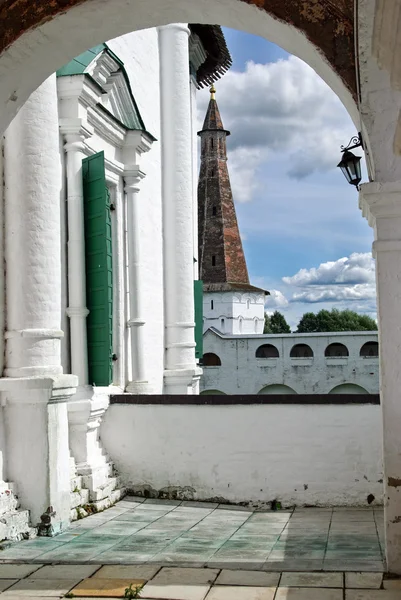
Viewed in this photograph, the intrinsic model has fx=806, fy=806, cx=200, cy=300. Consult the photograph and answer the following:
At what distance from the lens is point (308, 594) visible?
4609mm

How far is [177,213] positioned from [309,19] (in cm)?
719

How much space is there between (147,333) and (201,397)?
121 inches

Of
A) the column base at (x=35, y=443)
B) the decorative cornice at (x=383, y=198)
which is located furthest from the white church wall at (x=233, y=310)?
the decorative cornice at (x=383, y=198)

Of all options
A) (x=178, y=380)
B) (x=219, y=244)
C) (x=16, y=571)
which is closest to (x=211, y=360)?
(x=219, y=244)

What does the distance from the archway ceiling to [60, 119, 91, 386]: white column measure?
274 centimetres

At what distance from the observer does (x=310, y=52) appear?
5.55 meters

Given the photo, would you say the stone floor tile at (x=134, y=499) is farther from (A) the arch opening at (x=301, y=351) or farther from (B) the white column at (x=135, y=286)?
(A) the arch opening at (x=301, y=351)

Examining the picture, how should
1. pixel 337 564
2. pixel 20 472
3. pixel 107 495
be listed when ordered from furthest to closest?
pixel 107 495, pixel 20 472, pixel 337 564

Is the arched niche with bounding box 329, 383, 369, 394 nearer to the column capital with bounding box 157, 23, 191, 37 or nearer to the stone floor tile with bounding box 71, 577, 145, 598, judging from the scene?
the column capital with bounding box 157, 23, 191, 37

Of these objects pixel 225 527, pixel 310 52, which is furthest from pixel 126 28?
pixel 225 527

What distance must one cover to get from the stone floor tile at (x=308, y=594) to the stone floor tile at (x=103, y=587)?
0.89 meters

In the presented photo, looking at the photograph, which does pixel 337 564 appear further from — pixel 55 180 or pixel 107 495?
pixel 55 180

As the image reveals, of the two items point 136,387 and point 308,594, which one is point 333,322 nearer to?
point 136,387

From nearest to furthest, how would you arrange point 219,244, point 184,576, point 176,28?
point 184,576, point 176,28, point 219,244
